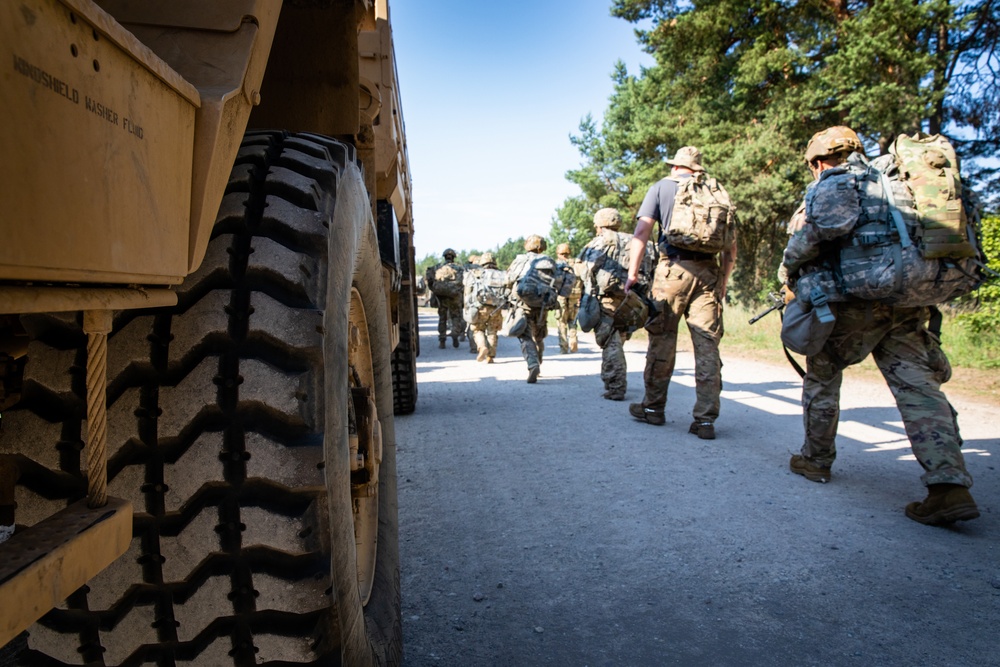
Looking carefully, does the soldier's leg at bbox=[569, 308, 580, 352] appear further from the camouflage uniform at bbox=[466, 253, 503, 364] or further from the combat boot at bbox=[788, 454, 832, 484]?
the combat boot at bbox=[788, 454, 832, 484]

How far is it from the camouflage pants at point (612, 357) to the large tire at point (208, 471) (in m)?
5.94

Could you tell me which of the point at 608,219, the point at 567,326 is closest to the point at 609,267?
the point at 608,219

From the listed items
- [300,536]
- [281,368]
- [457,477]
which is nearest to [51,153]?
[281,368]

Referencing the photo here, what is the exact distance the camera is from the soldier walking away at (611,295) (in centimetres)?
705

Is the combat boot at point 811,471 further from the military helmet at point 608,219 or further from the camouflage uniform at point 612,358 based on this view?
the military helmet at point 608,219

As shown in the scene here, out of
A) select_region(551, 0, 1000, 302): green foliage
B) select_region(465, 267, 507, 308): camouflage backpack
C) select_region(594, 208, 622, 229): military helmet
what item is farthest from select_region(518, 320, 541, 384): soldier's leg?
select_region(551, 0, 1000, 302): green foliage

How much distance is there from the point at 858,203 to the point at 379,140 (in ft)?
8.25

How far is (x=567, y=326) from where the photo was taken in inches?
541

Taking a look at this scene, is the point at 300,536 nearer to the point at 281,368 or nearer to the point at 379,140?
the point at 281,368

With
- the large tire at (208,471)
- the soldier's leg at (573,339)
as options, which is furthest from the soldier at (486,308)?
the large tire at (208,471)

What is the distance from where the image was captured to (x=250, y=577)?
1208 millimetres

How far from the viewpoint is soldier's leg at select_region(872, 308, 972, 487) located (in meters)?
3.23

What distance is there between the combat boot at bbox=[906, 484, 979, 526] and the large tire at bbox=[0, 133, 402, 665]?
3067 millimetres

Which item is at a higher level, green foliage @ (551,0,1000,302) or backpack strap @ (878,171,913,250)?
green foliage @ (551,0,1000,302)
